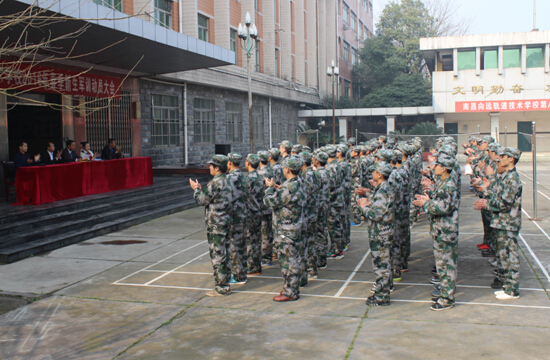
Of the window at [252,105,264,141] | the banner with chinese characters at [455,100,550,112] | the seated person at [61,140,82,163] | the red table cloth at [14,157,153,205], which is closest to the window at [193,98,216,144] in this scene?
the window at [252,105,264,141]

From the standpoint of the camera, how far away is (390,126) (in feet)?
114

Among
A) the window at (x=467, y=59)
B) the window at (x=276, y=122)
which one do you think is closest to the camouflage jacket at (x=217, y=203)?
the window at (x=276, y=122)

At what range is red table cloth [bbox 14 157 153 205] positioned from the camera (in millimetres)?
10938

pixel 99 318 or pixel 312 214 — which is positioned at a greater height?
pixel 312 214

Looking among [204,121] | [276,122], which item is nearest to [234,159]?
[204,121]

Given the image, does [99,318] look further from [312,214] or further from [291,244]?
[312,214]

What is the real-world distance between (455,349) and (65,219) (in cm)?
852

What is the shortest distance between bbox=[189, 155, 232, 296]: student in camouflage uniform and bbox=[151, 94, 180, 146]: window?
1255cm

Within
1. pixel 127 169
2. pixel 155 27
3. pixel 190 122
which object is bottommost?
pixel 127 169

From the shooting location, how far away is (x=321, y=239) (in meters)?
7.71

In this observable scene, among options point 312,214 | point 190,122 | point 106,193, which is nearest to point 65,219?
point 106,193

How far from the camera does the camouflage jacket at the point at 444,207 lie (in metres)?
5.82

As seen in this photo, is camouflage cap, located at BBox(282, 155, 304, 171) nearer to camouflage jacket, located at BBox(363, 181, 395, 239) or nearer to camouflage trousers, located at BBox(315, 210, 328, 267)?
camouflage jacket, located at BBox(363, 181, 395, 239)

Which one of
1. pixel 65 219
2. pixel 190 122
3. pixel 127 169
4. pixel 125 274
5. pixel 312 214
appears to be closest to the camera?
pixel 312 214
